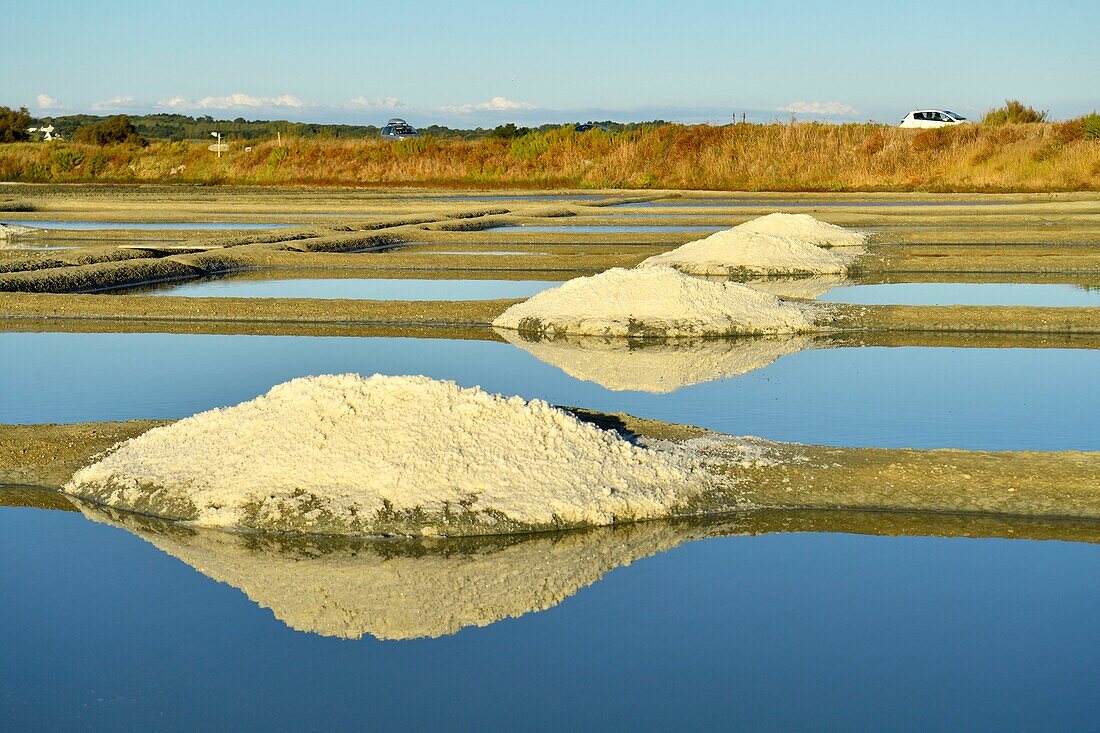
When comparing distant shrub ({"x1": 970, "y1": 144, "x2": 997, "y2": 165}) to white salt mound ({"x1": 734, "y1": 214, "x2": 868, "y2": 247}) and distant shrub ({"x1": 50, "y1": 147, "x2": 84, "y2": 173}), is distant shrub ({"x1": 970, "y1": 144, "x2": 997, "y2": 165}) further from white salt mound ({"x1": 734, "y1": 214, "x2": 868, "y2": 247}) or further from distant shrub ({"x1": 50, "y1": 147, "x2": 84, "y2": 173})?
distant shrub ({"x1": 50, "y1": 147, "x2": 84, "y2": 173})

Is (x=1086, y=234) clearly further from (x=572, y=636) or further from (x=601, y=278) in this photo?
(x=572, y=636)

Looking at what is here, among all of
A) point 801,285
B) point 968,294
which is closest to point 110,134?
point 801,285

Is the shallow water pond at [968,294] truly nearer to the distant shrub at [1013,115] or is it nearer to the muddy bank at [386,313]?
the muddy bank at [386,313]

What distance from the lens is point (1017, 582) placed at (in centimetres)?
387

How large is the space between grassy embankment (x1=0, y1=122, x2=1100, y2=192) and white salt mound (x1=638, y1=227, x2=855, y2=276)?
44.2 ft

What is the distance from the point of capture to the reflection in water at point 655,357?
22.8 feet

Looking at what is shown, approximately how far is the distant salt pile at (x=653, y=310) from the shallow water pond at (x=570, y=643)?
168 inches

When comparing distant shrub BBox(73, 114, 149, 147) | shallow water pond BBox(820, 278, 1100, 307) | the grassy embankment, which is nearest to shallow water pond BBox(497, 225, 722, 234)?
shallow water pond BBox(820, 278, 1100, 307)

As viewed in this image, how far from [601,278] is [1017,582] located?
5.49 m

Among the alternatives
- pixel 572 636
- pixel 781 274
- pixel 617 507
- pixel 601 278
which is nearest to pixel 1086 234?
pixel 781 274

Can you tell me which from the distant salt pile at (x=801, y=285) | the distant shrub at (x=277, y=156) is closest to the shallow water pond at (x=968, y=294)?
the distant salt pile at (x=801, y=285)

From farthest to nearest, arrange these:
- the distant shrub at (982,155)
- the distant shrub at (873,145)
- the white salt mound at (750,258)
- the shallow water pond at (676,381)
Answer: the distant shrub at (873,145) → the distant shrub at (982,155) → the white salt mound at (750,258) → the shallow water pond at (676,381)

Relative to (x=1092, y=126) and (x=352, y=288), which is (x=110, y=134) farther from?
(x=352, y=288)

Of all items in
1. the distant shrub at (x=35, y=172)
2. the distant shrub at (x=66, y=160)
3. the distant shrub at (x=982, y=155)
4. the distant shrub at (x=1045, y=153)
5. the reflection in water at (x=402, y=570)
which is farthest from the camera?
the distant shrub at (x=66, y=160)
